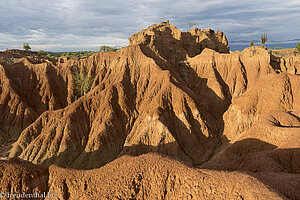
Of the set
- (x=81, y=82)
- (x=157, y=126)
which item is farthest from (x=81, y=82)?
(x=157, y=126)

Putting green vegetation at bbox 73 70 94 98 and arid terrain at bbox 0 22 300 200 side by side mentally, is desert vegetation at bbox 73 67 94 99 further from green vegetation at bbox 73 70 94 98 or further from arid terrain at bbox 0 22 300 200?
arid terrain at bbox 0 22 300 200

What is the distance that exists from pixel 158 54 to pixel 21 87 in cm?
3903

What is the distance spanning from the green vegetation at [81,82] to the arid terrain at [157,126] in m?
0.97

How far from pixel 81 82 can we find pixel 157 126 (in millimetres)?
30852

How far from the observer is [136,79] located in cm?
4034

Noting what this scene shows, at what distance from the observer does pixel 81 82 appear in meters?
51.2

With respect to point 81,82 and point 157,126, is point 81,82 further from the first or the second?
point 157,126

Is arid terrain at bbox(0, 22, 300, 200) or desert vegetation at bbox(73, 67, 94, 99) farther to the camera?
desert vegetation at bbox(73, 67, 94, 99)

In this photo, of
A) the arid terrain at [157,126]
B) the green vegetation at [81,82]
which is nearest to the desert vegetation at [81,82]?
the green vegetation at [81,82]

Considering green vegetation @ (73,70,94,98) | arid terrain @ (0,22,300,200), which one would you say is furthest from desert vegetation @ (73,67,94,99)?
arid terrain @ (0,22,300,200)

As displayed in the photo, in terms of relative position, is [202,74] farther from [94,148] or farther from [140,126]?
[94,148]

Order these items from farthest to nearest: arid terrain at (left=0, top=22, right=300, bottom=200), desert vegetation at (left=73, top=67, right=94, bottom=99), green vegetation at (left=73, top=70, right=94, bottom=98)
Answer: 1. desert vegetation at (left=73, top=67, right=94, bottom=99)
2. green vegetation at (left=73, top=70, right=94, bottom=98)
3. arid terrain at (left=0, top=22, right=300, bottom=200)

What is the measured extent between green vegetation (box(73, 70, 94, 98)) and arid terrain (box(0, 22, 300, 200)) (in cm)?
97

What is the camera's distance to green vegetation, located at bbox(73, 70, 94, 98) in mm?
50469
